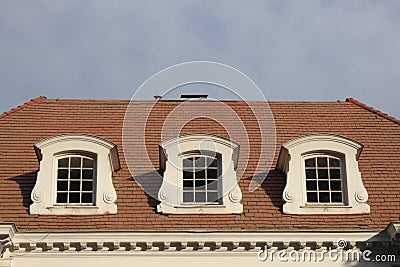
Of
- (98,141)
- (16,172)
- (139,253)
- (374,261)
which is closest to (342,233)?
(374,261)

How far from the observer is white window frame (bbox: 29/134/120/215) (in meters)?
22.3

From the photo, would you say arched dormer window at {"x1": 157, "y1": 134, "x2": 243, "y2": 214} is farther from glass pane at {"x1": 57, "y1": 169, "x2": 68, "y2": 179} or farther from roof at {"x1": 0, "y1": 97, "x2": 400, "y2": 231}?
glass pane at {"x1": 57, "y1": 169, "x2": 68, "y2": 179}

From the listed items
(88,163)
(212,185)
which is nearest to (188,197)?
(212,185)

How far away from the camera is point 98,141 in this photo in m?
23.0

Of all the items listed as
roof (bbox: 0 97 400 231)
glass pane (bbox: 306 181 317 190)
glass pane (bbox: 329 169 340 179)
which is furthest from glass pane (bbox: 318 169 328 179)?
roof (bbox: 0 97 400 231)

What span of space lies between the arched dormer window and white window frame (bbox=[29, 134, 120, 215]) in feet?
4.47

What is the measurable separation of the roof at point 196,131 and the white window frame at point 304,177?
26 cm

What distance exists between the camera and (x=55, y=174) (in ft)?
75.1

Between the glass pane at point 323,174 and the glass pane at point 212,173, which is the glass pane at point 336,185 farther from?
the glass pane at point 212,173

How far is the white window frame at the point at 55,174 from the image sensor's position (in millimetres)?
22344

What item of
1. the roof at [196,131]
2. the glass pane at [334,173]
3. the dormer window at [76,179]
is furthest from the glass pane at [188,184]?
the glass pane at [334,173]

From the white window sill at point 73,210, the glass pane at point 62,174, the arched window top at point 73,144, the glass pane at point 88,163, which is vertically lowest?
the white window sill at point 73,210

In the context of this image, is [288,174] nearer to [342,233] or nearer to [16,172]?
[342,233]

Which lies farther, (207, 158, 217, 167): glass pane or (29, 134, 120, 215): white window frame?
(207, 158, 217, 167): glass pane
